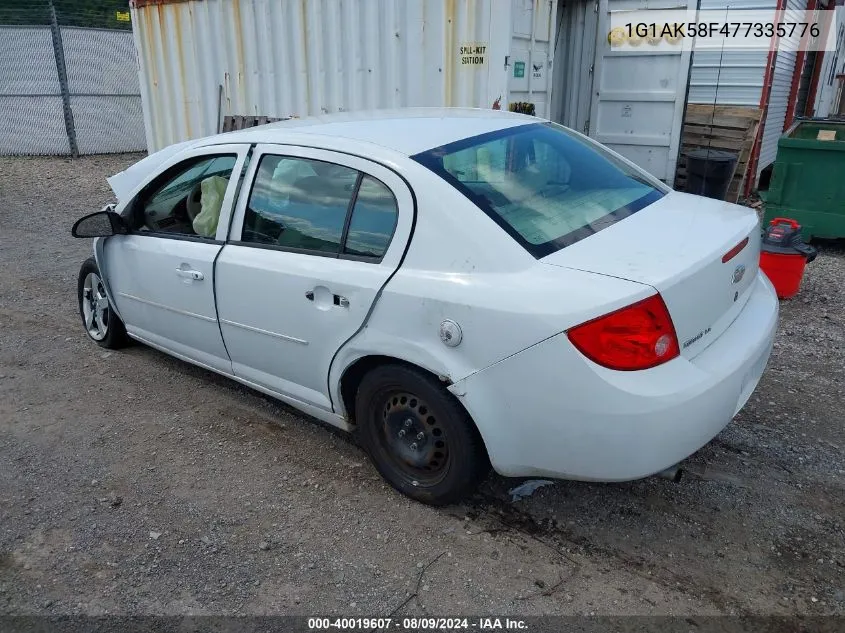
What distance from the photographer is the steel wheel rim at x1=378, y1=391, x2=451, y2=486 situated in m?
2.82

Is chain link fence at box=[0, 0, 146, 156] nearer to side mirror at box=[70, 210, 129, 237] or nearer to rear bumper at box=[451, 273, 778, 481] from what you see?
side mirror at box=[70, 210, 129, 237]

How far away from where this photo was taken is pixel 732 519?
2.86 metres

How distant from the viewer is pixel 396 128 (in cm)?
314

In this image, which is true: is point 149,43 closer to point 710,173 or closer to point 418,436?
point 710,173

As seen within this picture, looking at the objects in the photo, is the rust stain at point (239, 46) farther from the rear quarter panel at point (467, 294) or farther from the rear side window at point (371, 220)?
the rear quarter panel at point (467, 294)

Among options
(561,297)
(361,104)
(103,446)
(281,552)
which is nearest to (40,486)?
(103,446)

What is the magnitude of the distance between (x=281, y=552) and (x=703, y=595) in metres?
1.62

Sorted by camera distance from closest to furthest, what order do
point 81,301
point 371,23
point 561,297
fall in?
point 561,297
point 81,301
point 371,23

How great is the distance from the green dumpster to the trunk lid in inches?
173

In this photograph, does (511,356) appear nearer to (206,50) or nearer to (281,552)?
(281,552)

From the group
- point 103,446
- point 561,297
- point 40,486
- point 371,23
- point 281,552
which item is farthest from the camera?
point 371,23

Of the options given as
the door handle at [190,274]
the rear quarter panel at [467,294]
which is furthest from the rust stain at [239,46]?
the rear quarter panel at [467,294]

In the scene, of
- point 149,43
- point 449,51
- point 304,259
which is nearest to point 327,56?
point 449,51

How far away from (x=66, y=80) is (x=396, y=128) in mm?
12955
